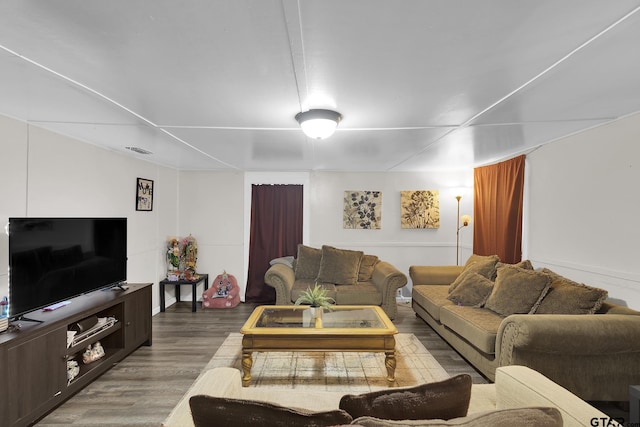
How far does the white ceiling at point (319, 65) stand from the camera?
1256 mm

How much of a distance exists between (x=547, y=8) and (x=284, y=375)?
308 cm

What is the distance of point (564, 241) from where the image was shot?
3.44 metres

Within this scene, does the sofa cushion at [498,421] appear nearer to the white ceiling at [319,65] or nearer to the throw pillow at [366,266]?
the white ceiling at [319,65]

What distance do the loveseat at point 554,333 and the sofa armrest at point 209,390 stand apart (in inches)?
77.5

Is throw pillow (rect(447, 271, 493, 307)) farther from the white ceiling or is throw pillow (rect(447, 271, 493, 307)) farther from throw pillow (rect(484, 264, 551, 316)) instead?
the white ceiling

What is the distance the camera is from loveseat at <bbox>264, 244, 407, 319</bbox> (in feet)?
14.7

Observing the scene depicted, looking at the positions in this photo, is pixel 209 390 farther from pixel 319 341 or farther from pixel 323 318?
pixel 323 318

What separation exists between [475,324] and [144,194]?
4.33m

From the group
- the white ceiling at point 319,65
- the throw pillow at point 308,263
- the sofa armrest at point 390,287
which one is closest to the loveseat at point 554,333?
the sofa armrest at point 390,287

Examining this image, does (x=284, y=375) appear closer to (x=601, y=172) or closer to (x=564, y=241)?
(x=564, y=241)

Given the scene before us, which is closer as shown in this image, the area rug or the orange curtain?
the area rug

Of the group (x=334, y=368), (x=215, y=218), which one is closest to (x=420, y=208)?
(x=334, y=368)

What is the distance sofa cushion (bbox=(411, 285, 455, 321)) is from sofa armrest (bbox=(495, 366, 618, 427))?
2.04m

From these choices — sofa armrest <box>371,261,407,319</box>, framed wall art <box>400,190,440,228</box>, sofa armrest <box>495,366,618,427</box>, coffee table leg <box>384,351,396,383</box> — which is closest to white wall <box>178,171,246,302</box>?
sofa armrest <box>371,261,407,319</box>
